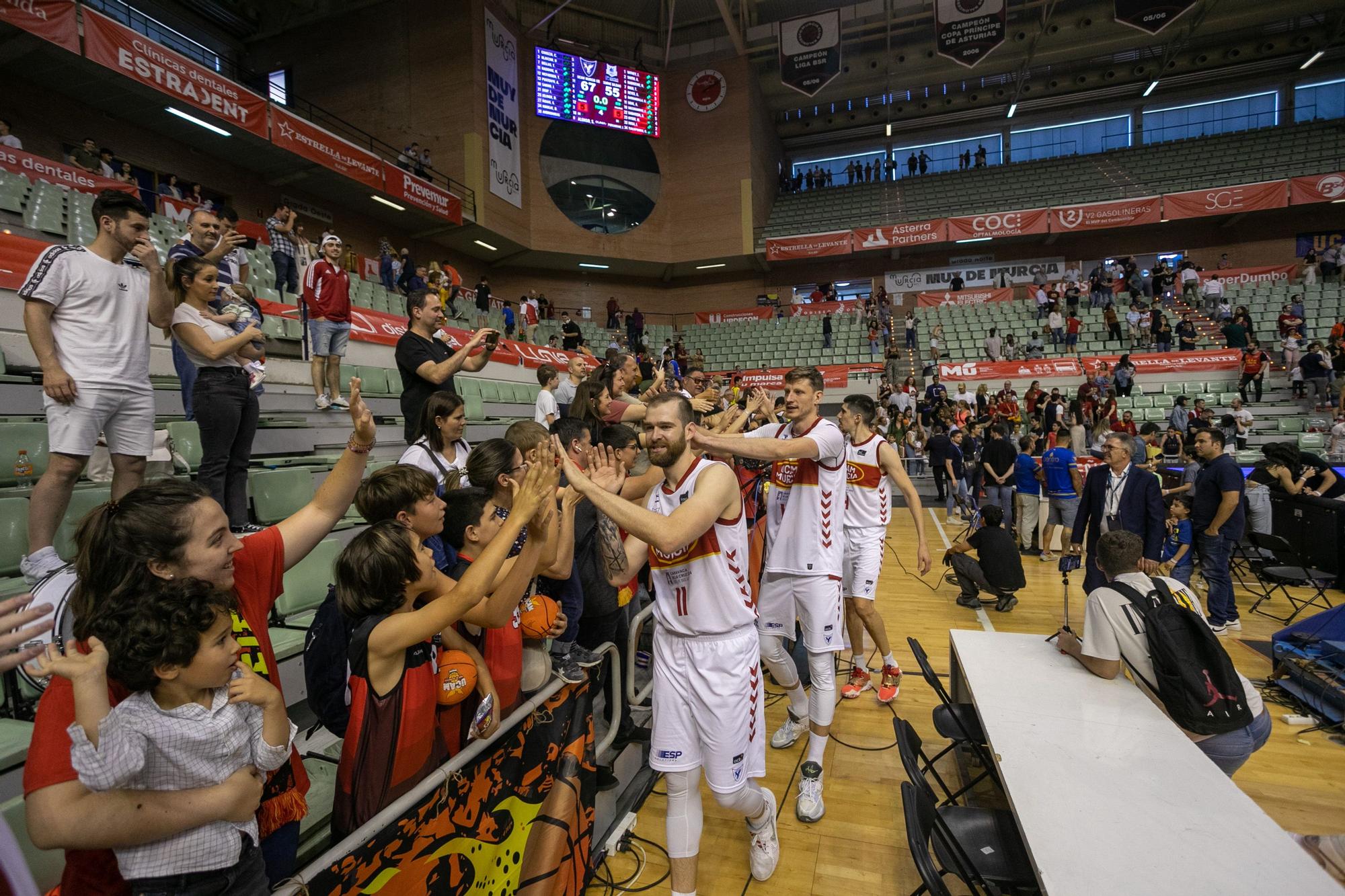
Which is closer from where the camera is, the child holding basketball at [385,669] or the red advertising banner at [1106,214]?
the child holding basketball at [385,669]

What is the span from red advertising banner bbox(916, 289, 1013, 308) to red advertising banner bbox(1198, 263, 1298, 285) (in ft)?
20.0

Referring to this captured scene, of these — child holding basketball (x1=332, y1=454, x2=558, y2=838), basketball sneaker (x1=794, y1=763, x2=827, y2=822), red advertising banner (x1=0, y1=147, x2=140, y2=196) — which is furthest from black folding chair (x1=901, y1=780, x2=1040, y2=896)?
red advertising banner (x1=0, y1=147, x2=140, y2=196)

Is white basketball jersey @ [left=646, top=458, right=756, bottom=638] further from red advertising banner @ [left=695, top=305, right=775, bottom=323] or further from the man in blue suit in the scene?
red advertising banner @ [left=695, top=305, right=775, bottom=323]

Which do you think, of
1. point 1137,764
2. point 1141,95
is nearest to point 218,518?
point 1137,764

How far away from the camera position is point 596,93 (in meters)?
22.9

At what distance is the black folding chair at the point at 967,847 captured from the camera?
1979mm

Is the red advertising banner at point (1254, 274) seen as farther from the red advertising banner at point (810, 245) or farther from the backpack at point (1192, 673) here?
the backpack at point (1192, 673)

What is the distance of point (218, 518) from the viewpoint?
1517 millimetres

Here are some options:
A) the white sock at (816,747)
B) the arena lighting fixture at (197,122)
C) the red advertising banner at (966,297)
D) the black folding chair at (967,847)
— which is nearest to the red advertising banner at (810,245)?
the red advertising banner at (966,297)

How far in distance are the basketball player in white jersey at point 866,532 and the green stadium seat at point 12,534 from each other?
484 centimetres

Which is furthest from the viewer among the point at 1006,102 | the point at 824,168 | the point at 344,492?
the point at 824,168

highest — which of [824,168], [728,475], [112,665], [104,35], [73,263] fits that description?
[824,168]

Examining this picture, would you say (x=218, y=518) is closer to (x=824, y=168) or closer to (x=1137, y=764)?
(x=1137, y=764)

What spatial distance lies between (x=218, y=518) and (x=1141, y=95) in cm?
3595
